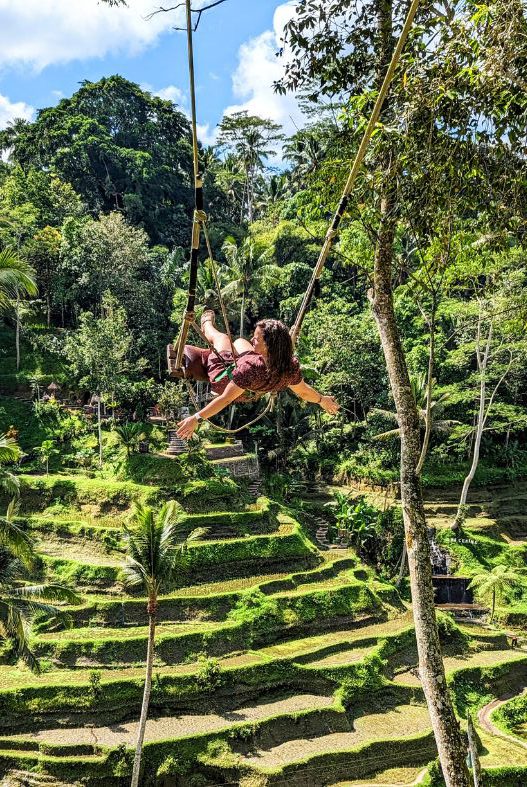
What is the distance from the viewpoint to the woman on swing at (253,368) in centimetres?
304

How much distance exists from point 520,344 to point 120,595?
13103 mm

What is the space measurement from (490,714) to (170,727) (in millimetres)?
7396

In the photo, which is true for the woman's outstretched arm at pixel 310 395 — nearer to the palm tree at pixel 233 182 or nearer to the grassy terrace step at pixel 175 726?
the grassy terrace step at pixel 175 726

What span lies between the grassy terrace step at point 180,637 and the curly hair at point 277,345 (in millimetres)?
13631

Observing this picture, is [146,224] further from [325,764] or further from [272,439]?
[325,764]

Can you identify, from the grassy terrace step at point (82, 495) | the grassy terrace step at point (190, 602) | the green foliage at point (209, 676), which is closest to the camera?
the green foliage at point (209, 676)

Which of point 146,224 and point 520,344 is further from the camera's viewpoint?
point 146,224

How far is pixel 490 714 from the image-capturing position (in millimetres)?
15242

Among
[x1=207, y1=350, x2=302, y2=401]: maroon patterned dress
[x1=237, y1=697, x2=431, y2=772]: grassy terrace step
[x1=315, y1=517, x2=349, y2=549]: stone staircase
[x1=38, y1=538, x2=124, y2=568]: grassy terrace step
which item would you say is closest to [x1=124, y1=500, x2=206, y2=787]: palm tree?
[x1=237, y1=697, x2=431, y2=772]: grassy terrace step

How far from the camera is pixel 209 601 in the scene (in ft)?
55.2

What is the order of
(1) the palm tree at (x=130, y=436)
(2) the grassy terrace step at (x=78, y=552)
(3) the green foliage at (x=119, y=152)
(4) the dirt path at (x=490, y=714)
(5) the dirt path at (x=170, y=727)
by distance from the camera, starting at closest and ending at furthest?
(5) the dirt path at (x=170, y=727) → (4) the dirt path at (x=490, y=714) → (2) the grassy terrace step at (x=78, y=552) → (1) the palm tree at (x=130, y=436) → (3) the green foliage at (x=119, y=152)

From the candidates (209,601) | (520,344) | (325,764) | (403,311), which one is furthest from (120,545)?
(403,311)

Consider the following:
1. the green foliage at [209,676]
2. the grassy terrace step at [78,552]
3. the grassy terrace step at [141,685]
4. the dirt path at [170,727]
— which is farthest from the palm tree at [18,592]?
the grassy terrace step at [78,552]

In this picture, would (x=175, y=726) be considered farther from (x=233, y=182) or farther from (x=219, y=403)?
(x=233, y=182)
